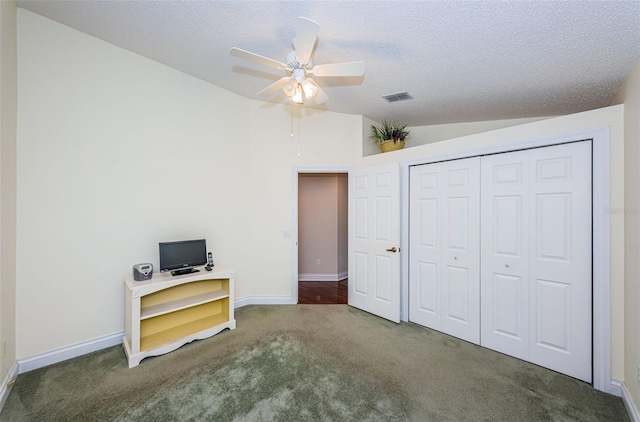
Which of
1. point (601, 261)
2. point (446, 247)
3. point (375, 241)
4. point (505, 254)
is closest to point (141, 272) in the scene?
point (375, 241)

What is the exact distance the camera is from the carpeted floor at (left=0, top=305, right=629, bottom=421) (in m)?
1.72

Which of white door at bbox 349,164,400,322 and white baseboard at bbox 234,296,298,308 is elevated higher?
white door at bbox 349,164,400,322

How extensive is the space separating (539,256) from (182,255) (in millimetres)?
3523

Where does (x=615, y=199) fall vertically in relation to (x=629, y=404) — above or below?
Result: above

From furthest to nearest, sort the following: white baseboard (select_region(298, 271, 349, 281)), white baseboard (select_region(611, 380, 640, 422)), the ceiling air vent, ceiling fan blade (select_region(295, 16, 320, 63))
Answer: white baseboard (select_region(298, 271, 349, 281))
the ceiling air vent
white baseboard (select_region(611, 380, 640, 422))
ceiling fan blade (select_region(295, 16, 320, 63))

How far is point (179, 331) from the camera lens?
267 centimetres

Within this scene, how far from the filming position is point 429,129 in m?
3.90

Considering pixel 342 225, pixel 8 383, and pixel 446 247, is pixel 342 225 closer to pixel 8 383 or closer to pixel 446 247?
pixel 446 247

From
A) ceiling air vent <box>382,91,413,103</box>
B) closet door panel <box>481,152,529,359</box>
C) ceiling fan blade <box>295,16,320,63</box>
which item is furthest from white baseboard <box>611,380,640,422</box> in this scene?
ceiling fan blade <box>295,16,320,63</box>

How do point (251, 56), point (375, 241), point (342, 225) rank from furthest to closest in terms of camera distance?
1. point (342, 225)
2. point (375, 241)
3. point (251, 56)

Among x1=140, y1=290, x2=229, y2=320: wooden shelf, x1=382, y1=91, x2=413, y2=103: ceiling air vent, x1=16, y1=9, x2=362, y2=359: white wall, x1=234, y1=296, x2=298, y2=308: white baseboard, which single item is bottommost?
x1=234, y1=296, x2=298, y2=308: white baseboard

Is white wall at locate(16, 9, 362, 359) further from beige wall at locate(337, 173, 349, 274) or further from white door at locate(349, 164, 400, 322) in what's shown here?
beige wall at locate(337, 173, 349, 274)

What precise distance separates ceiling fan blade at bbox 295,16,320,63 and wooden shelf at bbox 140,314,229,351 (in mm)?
2779

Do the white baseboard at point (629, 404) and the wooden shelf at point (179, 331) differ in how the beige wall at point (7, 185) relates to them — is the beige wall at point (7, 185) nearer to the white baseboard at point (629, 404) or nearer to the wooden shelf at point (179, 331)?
the wooden shelf at point (179, 331)
